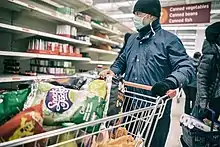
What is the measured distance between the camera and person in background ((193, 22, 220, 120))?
2.35 meters

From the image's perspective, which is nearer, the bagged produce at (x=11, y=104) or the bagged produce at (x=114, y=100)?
the bagged produce at (x=11, y=104)

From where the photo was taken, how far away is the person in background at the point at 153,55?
1498mm

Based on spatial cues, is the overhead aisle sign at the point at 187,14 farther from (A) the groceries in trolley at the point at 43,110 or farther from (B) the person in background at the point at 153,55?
(A) the groceries in trolley at the point at 43,110

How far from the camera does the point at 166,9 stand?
691 centimetres

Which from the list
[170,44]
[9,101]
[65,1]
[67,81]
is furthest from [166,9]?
[9,101]

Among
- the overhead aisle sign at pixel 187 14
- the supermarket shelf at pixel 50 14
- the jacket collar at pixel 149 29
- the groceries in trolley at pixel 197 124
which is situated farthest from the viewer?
the overhead aisle sign at pixel 187 14

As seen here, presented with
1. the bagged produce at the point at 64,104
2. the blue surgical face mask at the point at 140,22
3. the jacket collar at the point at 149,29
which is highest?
the blue surgical face mask at the point at 140,22

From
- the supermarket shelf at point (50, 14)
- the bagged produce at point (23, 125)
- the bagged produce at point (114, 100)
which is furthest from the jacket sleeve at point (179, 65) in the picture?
the supermarket shelf at point (50, 14)

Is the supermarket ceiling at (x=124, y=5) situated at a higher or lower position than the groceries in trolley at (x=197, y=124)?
higher

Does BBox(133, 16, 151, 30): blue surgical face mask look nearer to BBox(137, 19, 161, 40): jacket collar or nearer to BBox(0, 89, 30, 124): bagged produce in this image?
BBox(137, 19, 161, 40): jacket collar

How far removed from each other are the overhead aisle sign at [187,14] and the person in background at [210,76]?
3.91m

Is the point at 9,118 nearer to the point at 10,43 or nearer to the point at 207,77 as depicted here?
the point at 207,77

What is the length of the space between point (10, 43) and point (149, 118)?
2458 millimetres

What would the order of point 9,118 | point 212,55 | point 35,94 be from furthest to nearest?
point 212,55 → point 35,94 → point 9,118
